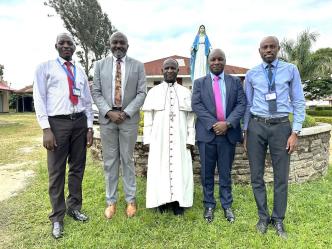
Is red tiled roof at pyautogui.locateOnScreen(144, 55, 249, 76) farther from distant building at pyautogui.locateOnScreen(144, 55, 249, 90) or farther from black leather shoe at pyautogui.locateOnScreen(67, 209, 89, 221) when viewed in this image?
black leather shoe at pyautogui.locateOnScreen(67, 209, 89, 221)

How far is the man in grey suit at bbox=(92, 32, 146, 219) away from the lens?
12.1ft

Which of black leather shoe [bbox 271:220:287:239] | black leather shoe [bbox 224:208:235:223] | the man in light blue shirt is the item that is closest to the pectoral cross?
the man in light blue shirt

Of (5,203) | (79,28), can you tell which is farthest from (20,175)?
Answer: (79,28)

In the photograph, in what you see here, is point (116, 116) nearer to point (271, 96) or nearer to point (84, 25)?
point (271, 96)

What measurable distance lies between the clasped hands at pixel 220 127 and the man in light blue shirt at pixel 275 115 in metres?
0.25

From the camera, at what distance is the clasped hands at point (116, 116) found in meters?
3.61

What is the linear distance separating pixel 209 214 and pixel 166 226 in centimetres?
52

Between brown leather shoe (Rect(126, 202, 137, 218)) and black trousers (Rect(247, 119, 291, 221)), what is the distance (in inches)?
57.5

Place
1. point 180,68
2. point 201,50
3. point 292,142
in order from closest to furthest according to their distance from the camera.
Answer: point 292,142, point 201,50, point 180,68

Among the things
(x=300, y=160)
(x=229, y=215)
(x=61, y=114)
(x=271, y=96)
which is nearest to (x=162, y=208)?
(x=229, y=215)

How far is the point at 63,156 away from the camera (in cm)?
351

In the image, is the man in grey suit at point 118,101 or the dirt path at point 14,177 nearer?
the man in grey suit at point 118,101

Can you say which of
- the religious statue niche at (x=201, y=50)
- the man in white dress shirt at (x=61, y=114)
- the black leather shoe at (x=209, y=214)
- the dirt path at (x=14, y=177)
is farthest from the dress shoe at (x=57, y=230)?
the religious statue niche at (x=201, y=50)

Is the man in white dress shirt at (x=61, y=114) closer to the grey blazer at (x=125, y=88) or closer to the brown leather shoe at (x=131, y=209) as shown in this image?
the grey blazer at (x=125, y=88)
